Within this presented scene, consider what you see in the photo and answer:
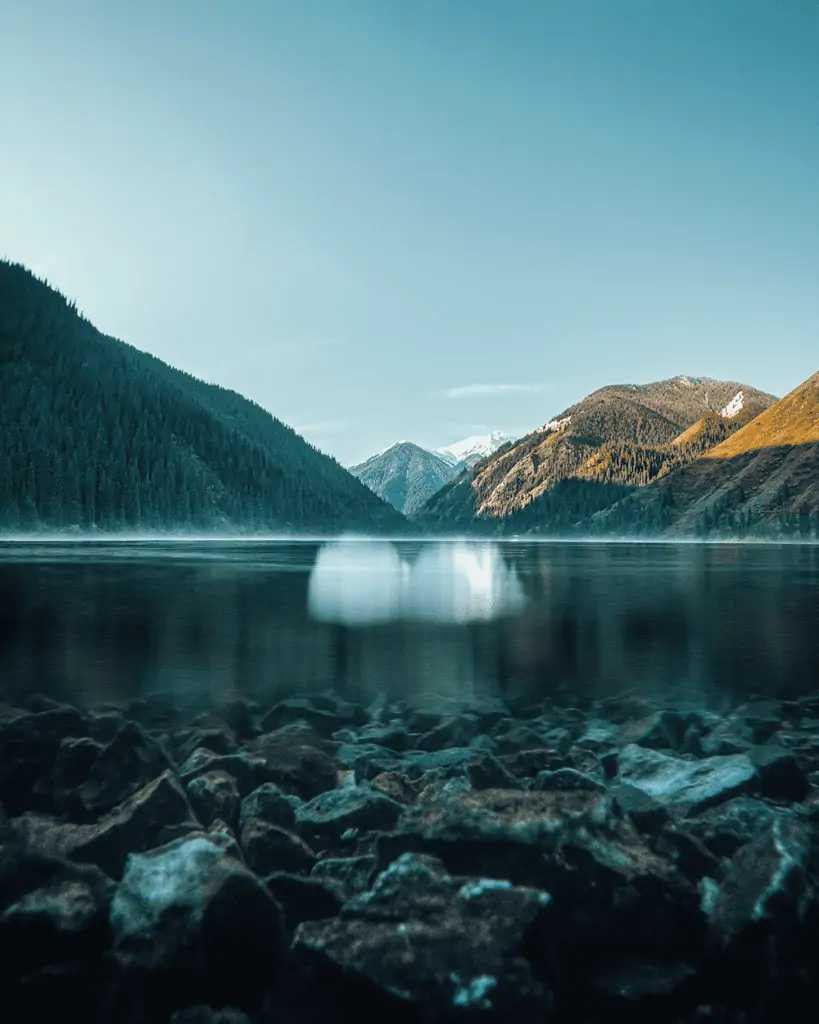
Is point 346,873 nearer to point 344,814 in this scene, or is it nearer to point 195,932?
point 344,814

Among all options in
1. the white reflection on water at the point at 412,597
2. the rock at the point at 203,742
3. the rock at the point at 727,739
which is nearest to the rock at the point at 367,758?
the rock at the point at 203,742

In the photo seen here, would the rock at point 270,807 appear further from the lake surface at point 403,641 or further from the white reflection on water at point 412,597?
the white reflection on water at point 412,597

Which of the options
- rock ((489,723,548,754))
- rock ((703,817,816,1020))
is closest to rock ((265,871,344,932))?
rock ((703,817,816,1020))

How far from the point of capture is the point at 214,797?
896 cm

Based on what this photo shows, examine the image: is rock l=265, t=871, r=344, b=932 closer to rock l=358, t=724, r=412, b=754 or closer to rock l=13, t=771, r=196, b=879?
rock l=13, t=771, r=196, b=879

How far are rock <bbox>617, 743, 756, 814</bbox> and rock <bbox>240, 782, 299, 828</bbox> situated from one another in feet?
17.4

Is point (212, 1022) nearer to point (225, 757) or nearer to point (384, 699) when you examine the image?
point (225, 757)

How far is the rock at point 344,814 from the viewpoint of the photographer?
833 centimetres

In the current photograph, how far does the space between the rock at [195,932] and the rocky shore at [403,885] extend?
2 centimetres

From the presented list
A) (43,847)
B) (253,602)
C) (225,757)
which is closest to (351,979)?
(43,847)

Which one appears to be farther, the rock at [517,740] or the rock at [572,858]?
the rock at [517,740]

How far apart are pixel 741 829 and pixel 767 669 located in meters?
13.2

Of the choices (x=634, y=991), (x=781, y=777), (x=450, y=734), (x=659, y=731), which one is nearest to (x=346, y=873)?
(x=634, y=991)

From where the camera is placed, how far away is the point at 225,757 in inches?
403
